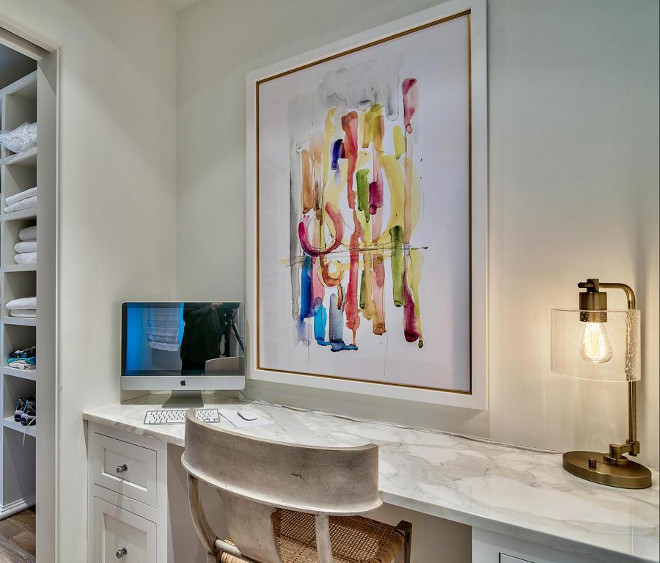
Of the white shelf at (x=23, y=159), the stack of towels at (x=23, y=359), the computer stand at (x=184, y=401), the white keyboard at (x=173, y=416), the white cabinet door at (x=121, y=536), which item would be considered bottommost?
the white cabinet door at (x=121, y=536)

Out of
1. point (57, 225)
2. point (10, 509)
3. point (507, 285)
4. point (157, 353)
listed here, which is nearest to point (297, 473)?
point (507, 285)

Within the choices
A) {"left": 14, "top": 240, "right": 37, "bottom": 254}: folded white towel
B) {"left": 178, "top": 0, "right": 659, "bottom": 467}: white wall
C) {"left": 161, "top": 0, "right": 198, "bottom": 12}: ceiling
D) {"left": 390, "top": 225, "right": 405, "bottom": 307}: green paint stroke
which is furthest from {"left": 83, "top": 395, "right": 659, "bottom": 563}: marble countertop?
{"left": 161, "top": 0, "right": 198, "bottom": 12}: ceiling

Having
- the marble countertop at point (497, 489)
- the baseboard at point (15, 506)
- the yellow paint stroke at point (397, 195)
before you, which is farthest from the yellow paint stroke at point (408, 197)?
the baseboard at point (15, 506)

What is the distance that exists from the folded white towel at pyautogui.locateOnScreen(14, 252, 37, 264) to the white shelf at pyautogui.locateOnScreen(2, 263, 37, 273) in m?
0.03

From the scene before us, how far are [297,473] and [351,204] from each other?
102 cm

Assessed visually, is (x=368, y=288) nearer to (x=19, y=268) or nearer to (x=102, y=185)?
(x=102, y=185)

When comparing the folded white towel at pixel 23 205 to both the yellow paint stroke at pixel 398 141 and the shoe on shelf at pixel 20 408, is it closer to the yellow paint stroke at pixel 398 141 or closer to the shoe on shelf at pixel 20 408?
the shoe on shelf at pixel 20 408

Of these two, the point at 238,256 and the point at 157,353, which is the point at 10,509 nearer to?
the point at 157,353

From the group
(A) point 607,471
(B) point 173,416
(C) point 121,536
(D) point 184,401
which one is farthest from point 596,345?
(C) point 121,536

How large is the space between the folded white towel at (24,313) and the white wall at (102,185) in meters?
0.56

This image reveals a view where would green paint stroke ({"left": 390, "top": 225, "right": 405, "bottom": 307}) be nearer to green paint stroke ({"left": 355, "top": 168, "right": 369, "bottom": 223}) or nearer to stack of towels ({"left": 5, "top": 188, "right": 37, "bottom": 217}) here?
green paint stroke ({"left": 355, "top": 168, "right": 369, "bottom": 223})

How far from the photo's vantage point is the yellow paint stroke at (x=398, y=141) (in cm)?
149

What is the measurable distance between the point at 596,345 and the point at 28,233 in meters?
2.50

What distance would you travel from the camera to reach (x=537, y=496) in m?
Answer: 0.99
